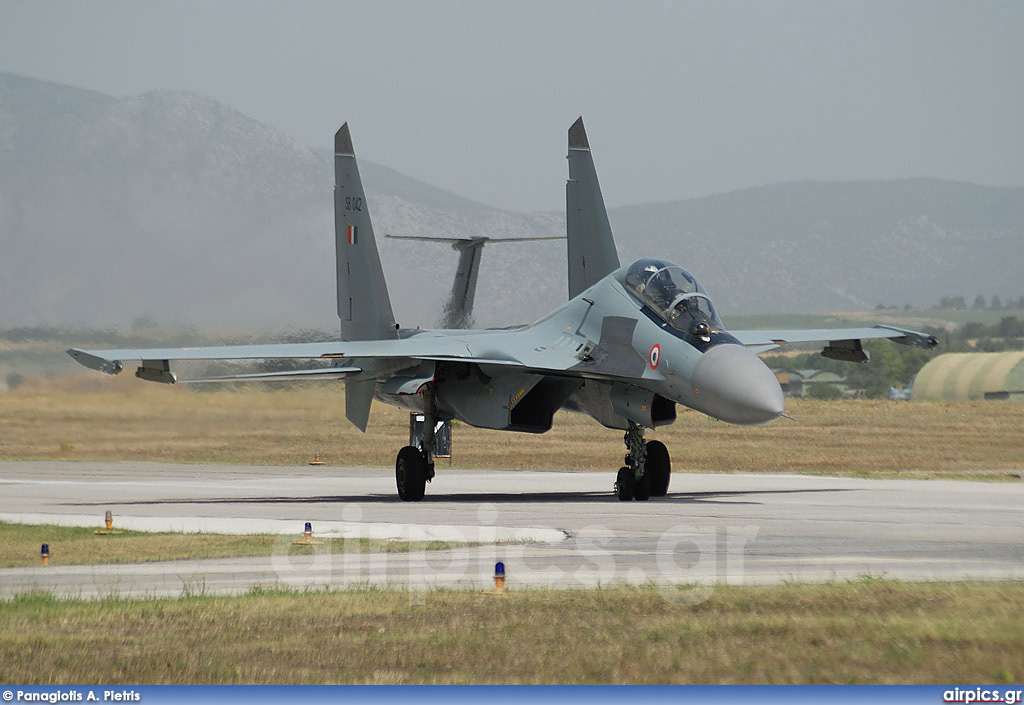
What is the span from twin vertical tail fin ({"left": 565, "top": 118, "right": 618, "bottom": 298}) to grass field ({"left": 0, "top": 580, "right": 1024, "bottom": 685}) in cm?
1576

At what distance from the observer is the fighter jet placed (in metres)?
20.2

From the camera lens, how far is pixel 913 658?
830cm

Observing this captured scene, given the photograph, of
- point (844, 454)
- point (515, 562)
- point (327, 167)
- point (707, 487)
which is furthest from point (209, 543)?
point (327, 167)

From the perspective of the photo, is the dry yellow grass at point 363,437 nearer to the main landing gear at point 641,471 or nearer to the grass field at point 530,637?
the main landing gear at point 641,471

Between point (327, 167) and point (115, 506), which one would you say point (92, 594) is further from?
point (327, 167)

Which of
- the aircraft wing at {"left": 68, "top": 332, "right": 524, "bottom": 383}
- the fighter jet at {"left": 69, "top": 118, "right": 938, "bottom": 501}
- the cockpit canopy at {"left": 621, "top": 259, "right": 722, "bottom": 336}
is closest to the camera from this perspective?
the fighter jet at {"left": 69, "top": 118, "right": 938, "bottom": 501}

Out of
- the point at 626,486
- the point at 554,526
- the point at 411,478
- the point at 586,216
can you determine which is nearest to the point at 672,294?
the point at 626,486

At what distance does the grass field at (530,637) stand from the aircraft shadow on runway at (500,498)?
37.8 ft

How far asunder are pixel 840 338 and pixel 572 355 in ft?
19.0

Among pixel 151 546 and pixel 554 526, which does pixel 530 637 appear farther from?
pixel 554 526

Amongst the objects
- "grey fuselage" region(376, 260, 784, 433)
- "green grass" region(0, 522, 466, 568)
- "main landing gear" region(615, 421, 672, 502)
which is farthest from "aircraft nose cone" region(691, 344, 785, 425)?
"green grass" region(0, 522, 466, 568)

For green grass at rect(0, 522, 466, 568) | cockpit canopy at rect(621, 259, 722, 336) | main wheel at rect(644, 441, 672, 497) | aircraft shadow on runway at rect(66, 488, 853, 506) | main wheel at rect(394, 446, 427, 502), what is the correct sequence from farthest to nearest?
main wheel at rect(394, 446, 427, 502) → main wheel at rect(644, 441, 672, 497) → aircraft shadow on runway at rect(66, 488, 853, 506) → cockpit canopy at rect(621, 259, 722, 336) → green grass at rect(0, 522, 466, 568)

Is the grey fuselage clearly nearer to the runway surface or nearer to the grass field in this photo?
the runway surface

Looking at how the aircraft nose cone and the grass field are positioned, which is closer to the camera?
the grass field
